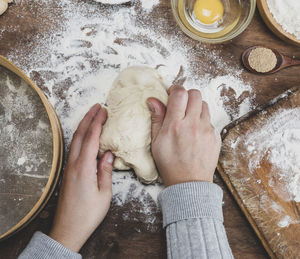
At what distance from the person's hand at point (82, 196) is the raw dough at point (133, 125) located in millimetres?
43

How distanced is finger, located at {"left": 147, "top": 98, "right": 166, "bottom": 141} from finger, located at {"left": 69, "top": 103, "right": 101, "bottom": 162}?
17 centimetres

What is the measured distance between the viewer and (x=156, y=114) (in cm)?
80

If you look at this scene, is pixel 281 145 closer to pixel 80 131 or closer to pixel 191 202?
pixel 191 202

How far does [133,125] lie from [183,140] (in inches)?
5.9

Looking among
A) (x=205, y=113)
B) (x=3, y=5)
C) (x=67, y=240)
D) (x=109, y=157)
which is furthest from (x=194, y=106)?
(x=3, y=5)

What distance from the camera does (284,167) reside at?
0.86 metres

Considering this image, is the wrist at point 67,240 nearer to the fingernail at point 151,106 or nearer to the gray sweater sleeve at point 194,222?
the gray sweater sleeve at point 194,222

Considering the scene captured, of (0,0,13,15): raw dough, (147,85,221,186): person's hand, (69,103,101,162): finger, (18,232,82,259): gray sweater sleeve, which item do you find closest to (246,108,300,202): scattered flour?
(147,85,221,186): person's hand

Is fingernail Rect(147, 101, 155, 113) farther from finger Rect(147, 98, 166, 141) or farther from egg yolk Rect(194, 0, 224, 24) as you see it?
egg yolk Rect(194, 0, 224, 24)

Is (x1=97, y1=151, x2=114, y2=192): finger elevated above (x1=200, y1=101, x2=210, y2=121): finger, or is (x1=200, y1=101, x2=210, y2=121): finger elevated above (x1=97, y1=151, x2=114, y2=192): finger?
(x1=200, y1=101, x2=210, y2=121): finger

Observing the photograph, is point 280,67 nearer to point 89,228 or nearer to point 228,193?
point 228,193

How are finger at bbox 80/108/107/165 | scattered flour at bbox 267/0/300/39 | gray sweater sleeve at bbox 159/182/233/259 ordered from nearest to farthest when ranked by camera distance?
gray sweater sleeve at bbox 159/182/233/259
finger at bbox 80/108/107/165
scattered flour at bbox 267/0/300/39

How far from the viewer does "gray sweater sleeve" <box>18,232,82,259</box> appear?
0.74m

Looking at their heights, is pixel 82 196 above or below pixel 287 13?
below
